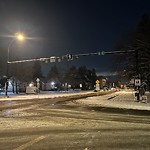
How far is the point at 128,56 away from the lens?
6156cm

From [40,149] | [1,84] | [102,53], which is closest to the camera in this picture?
[40,149]

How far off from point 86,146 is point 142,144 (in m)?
1.73

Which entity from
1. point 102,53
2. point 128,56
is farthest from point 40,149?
point 128,56

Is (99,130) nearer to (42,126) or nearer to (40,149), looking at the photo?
(42,126)

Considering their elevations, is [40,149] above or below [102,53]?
below

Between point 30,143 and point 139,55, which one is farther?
point 139,55

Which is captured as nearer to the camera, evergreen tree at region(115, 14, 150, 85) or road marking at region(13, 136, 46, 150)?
road marking at region(13, 136, 46, 150)

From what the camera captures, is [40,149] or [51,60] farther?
[51,60]

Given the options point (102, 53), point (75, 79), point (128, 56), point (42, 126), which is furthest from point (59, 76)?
point (42, 126)

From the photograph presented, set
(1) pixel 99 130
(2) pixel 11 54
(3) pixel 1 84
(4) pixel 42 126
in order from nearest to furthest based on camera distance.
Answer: (1) pixel 99 130 → (4) pixel 42 126 → (2) pixel 11 54 → (3) pixel 1 84

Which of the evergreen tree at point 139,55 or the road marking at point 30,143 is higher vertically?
the evergreen tree at point 139,55

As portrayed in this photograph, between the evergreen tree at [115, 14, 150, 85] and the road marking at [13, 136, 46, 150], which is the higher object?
the evergreen tree at [115, 14, 150, 85]

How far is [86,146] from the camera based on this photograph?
10180mm

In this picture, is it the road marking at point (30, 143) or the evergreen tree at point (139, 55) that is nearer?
the road marking at point (30, 143)
